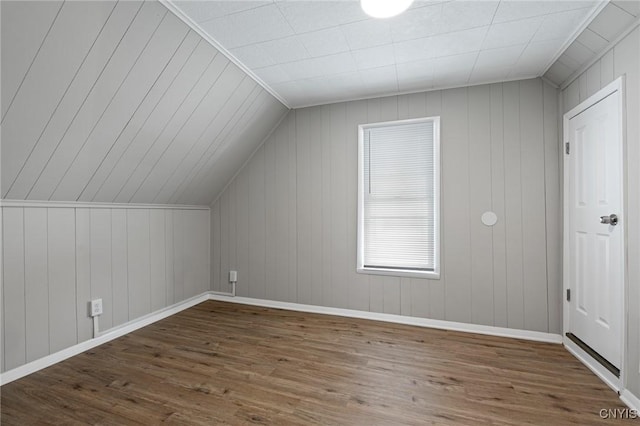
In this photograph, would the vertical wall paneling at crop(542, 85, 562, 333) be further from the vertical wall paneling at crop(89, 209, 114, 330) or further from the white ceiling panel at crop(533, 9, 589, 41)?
the vertical wall paneling at crop(89, 209, 114, 330)

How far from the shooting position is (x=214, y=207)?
13.1ft

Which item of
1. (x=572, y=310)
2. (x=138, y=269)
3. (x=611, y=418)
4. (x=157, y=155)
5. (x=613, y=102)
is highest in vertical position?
(x=613, y=102)

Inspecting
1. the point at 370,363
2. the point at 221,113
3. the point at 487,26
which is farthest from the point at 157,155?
the point at 487,26

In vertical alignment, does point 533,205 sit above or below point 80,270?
above

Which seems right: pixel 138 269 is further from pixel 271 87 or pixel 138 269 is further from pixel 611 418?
pixel 611 418

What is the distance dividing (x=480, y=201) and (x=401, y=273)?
1042mm

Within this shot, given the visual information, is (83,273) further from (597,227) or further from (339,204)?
(597,227)

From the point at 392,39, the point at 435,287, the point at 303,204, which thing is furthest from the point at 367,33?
the point at 435,287

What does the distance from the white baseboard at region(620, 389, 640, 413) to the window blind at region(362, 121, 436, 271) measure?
155 cm

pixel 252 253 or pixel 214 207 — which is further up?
pixel 214 207

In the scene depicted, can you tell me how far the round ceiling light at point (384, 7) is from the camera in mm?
1719

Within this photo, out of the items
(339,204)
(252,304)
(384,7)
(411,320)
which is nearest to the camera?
(384,7)

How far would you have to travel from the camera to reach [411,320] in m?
3.12

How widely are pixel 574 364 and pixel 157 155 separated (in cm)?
375
